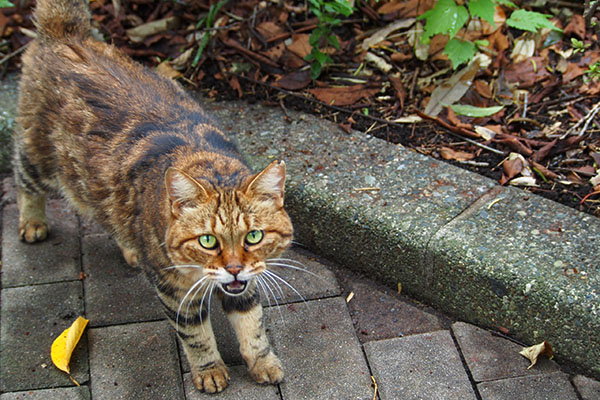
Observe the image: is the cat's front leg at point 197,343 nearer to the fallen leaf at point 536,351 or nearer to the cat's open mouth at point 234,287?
the cat's open mouth at point 234,287

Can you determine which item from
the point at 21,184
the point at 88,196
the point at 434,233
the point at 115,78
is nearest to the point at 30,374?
the point at 88,196

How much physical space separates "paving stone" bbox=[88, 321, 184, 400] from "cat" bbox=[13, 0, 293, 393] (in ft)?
0.53

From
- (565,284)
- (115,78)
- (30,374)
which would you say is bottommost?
(30,374)

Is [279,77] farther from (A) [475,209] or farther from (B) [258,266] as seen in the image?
(B) [258,266]

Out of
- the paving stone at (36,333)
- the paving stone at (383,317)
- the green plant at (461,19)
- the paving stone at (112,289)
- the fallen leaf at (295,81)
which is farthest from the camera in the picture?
the fallen leaf at (295,81)

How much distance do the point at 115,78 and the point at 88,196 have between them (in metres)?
0.57

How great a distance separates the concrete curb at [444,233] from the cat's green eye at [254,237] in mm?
779

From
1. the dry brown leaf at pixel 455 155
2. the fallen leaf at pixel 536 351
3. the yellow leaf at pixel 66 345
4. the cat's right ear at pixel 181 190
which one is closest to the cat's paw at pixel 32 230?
the yellow leaf at pixel 66 345

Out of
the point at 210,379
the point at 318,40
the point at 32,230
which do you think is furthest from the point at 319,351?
the point at 318,40

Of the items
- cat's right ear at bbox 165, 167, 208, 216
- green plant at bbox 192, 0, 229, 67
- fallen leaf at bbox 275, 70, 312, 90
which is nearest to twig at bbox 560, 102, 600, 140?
fallen leaf at bbox 275, 70, 312, 90

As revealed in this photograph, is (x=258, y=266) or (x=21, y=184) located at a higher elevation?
(x=258, y=266)

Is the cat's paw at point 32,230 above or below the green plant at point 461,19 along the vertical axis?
below

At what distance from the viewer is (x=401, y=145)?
3.55m

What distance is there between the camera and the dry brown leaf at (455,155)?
11.3 feet
